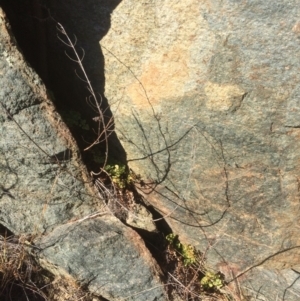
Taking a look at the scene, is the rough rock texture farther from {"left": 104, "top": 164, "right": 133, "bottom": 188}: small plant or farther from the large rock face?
the large rock face

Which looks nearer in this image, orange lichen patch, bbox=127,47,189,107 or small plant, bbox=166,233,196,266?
orange lichen patch, bbox=127,47,189,107

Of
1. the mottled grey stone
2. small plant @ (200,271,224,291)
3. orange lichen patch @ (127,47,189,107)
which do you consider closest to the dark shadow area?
orange lichen patch @ (127,47,189,107)

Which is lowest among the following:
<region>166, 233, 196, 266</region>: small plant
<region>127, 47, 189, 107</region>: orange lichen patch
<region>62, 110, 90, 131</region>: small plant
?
<region>166, 233, 196, 266</region>: small plant

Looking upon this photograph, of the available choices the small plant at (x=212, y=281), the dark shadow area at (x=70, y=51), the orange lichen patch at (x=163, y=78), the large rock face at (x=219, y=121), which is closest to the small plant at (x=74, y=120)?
the dark shadow area at (x=70, y=51)

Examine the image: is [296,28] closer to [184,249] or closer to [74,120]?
[74,120]

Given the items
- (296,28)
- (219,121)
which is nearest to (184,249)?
(219,121)

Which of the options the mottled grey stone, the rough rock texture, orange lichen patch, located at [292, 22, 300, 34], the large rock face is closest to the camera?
orange lichen patch, located at [292, 22, 300, 34]

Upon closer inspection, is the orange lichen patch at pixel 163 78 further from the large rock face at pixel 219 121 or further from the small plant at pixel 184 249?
the small plant at pixel 184 249
